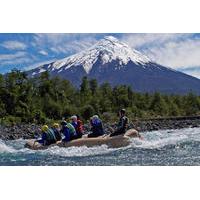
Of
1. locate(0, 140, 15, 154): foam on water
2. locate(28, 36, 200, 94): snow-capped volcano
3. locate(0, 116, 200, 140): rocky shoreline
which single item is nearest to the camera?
locate(28, 36, 200, 94): snow-capped volcano

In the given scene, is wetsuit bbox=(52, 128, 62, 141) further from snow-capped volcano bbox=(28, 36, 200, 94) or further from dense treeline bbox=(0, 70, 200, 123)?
snow-capped volcano bbox=(28, 36, 200, 94)

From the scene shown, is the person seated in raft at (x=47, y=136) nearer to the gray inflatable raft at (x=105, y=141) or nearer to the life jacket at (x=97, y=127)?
the gray inflatable raft at (x=105, y=141)

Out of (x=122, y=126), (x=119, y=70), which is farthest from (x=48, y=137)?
(x=119, y=70)

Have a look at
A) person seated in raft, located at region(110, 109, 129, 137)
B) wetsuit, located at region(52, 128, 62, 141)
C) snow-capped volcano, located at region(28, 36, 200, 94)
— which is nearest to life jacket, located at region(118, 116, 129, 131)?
person seated in raft, located at region(110, 109, 129, 137)

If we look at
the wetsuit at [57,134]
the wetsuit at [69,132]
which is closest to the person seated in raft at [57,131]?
the wetsuit at [57,134]

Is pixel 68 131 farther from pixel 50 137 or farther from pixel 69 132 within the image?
pixel 50 137
